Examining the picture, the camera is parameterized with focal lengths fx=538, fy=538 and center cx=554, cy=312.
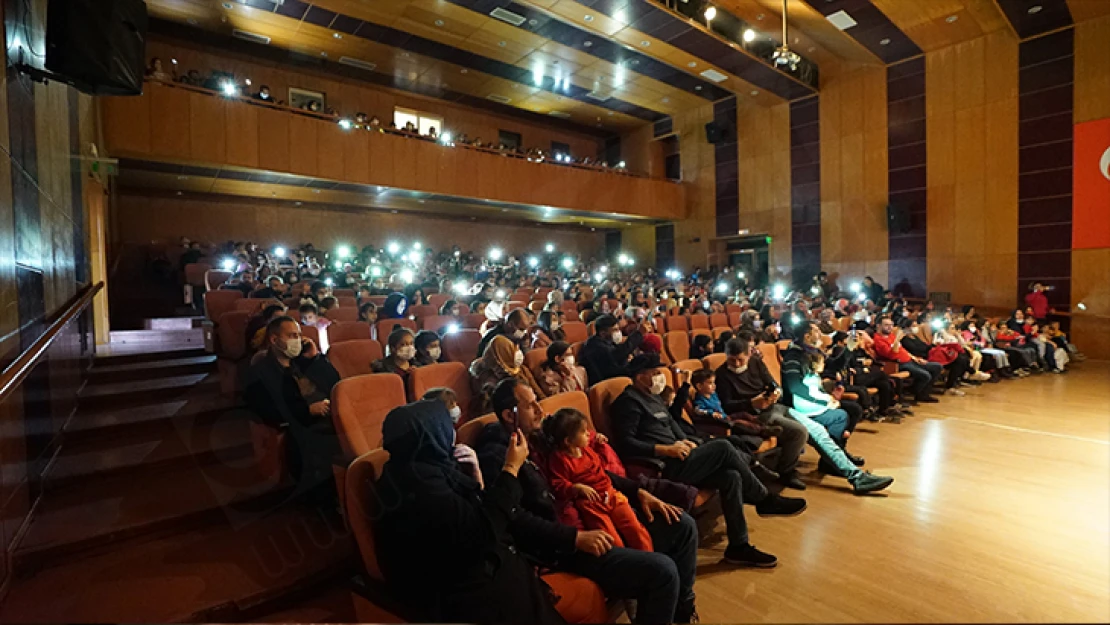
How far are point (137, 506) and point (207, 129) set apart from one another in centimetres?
715

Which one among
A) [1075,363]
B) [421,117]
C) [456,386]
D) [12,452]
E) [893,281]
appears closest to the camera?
[12,452]

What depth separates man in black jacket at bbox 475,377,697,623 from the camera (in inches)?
70.6

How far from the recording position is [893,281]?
35.6 feet

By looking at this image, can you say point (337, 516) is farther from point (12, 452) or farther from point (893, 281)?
point (893, 281)

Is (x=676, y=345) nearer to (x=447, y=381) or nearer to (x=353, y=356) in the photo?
(x=447, y=381)

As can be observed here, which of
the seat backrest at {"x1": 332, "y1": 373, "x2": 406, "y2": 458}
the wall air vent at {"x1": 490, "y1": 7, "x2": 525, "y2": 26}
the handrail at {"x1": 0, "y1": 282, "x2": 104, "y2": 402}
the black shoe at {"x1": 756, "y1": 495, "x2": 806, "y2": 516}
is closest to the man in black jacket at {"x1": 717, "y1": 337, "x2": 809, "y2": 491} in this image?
the black shoe at {"x1": 756, "y1": 495, "x2": 806, "y2": 516}

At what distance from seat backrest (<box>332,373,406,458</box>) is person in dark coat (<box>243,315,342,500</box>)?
27cm

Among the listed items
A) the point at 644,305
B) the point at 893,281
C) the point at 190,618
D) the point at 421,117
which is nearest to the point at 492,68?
the point at 421,117

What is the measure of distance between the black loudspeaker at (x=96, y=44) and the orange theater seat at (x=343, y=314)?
237 centimetres

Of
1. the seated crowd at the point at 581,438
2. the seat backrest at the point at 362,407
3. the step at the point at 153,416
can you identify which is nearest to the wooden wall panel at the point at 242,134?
the seated crowd at the point at 581,438

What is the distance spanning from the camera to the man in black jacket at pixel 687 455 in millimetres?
2475

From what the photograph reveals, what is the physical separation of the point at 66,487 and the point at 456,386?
1873 mm

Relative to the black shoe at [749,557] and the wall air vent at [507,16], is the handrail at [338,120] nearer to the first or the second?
the wall air vent at [507,16]

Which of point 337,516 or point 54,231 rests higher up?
point 54,231
